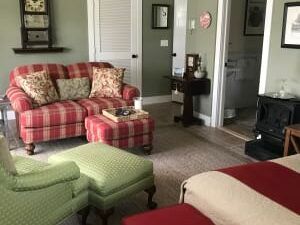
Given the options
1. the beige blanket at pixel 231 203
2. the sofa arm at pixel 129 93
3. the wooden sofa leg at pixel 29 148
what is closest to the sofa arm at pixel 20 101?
the wooden sofa leg at pixel 29 148

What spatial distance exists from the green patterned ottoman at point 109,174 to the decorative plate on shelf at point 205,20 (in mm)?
2846

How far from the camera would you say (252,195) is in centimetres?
181

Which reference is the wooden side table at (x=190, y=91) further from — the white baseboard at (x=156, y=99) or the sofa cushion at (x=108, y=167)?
the sofa cushion at (x=108, y=167)

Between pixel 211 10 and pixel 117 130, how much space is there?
7.87 feet

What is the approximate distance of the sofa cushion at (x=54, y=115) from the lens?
369cm

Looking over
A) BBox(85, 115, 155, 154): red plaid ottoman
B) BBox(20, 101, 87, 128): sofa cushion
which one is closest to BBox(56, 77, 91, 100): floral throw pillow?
BBox(20, 101, 87, 128): sofa cushion

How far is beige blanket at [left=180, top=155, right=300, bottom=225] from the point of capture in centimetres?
162

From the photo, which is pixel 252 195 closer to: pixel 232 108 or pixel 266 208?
pixel 266 208

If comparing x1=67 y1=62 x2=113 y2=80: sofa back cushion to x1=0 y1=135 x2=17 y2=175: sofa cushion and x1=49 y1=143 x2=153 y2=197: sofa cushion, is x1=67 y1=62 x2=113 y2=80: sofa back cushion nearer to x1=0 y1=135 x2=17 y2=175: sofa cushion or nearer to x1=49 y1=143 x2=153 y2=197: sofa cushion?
x1=49 y1=143 x2=153 y2=197: sofa cushion

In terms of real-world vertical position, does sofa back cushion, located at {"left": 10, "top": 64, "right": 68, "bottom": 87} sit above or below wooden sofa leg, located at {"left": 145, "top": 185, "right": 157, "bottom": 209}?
above

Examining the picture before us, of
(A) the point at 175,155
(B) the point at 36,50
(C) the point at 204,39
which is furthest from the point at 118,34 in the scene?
(A) the point at 175,155

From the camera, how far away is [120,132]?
3.52 meters

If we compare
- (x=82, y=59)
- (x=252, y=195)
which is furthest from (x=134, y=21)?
(x=252, y=195)

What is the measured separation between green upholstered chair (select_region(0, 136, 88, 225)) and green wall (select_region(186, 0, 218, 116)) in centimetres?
313
